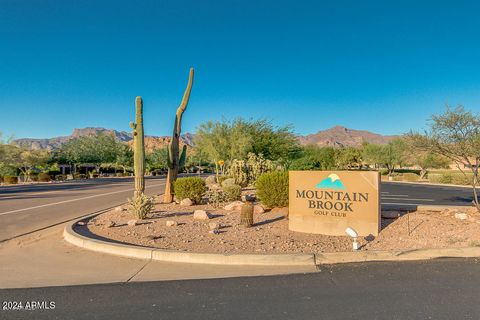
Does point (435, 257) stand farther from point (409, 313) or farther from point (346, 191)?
point (409, 313)

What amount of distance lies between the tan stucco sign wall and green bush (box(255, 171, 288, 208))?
2298 mm

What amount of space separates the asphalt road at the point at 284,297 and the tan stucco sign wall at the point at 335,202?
2.32 metres

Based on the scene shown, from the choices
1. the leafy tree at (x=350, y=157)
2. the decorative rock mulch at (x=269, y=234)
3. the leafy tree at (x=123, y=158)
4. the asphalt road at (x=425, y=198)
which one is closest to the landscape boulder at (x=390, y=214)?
the decorative rock mulch at (x=269, y=234)

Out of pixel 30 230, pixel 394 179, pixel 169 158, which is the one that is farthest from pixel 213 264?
pixel 394 179

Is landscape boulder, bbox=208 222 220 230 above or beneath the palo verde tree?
beneath

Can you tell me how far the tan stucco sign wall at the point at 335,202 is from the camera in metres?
7.84

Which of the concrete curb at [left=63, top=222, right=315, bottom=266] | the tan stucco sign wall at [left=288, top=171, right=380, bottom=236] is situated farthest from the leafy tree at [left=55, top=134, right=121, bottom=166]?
the concrete curb at [left=63, top=222, right=315, bottom=266]

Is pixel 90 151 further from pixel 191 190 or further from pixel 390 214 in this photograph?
pixel 390 214

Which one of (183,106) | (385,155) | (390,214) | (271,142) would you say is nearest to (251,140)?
(271,142)

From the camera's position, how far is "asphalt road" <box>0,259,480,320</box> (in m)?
4.01

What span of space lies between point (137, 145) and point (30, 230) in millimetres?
4664

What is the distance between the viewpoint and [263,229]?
8750 millimetres

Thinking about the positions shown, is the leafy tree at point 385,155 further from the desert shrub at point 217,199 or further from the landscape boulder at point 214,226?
the landscape boulder at point 214,226

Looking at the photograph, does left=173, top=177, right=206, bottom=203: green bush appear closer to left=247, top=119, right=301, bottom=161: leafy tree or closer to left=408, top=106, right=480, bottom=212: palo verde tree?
left=408, top=106, right=480, bottom=212: palo verde tree
